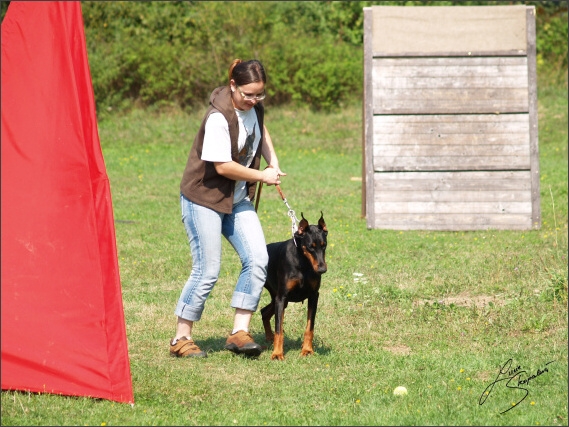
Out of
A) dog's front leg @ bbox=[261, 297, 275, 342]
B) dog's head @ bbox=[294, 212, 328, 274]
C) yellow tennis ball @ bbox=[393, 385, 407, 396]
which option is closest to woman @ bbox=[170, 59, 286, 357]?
dog's head @ bbox=[294, 212, 328, 274]

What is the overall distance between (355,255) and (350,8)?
1565cm

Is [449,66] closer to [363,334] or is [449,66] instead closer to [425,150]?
[425,150]

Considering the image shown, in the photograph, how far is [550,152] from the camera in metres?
18.6

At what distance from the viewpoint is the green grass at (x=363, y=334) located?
5082mm

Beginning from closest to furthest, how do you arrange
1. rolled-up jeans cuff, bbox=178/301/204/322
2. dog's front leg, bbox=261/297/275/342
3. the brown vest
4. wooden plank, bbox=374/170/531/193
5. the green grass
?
the green grass, the brown vest, rolled-up jeans cuff, bbox=178/301/204/322, dog's front leg, bbox=261/297/275/342, wooden plank, bbox=374/170/531/193

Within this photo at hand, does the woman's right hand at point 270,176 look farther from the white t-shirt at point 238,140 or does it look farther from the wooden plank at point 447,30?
the wooden plank at point 447,30

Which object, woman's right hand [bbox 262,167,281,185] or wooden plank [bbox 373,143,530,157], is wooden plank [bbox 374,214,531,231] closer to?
wooden plank [bbox 373,143,530,157]

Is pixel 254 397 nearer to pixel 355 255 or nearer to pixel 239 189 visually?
pixel 239 189

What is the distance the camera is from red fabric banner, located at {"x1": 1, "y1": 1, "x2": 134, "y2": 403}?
4840 millimetres

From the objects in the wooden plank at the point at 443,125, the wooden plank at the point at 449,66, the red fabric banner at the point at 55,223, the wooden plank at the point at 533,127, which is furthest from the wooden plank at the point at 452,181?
the red fabric banner at the point at 55,223

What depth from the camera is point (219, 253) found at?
6.35m

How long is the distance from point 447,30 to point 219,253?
701 centimetres

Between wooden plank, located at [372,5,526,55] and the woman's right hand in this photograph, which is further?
wooden plank, located at [372,5,526,55]

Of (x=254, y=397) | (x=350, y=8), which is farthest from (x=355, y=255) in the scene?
(x=350, y=8)
